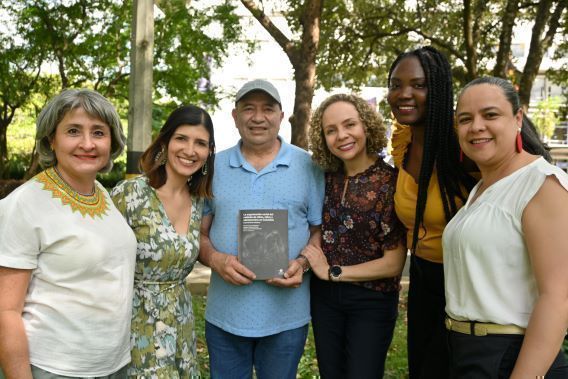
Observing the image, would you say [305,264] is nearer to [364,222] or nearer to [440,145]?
[364,222]

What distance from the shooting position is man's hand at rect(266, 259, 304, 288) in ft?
10.7

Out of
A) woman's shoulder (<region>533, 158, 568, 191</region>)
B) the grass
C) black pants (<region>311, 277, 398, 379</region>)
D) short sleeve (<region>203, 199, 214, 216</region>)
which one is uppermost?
woman's shoulder (<region>533, 158, 568, 191</region>)

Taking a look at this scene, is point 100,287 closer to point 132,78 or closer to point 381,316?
point 381,316

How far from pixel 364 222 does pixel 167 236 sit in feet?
3.85

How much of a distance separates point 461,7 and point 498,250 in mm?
12224

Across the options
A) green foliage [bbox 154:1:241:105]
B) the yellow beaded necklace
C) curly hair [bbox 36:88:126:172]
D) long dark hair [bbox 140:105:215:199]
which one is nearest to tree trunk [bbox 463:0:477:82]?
green foliage [bbox 154:1:241:105]

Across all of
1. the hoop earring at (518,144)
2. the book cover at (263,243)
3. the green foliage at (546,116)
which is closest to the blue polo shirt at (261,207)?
the book cover at (263,243)

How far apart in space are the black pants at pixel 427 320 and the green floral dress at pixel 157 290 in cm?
134

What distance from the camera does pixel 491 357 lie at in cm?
225

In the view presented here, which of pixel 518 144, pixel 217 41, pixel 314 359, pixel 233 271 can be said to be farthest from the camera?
pixel 217 41

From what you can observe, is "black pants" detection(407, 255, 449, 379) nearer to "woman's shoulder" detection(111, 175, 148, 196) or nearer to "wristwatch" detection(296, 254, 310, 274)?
"wristwatch" detection(296, 254, 310, 274)

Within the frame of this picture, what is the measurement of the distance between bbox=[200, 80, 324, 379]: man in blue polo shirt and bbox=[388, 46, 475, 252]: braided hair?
0.69m

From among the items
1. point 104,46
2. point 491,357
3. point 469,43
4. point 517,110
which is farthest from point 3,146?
point 491,357

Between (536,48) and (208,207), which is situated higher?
(536,48)
